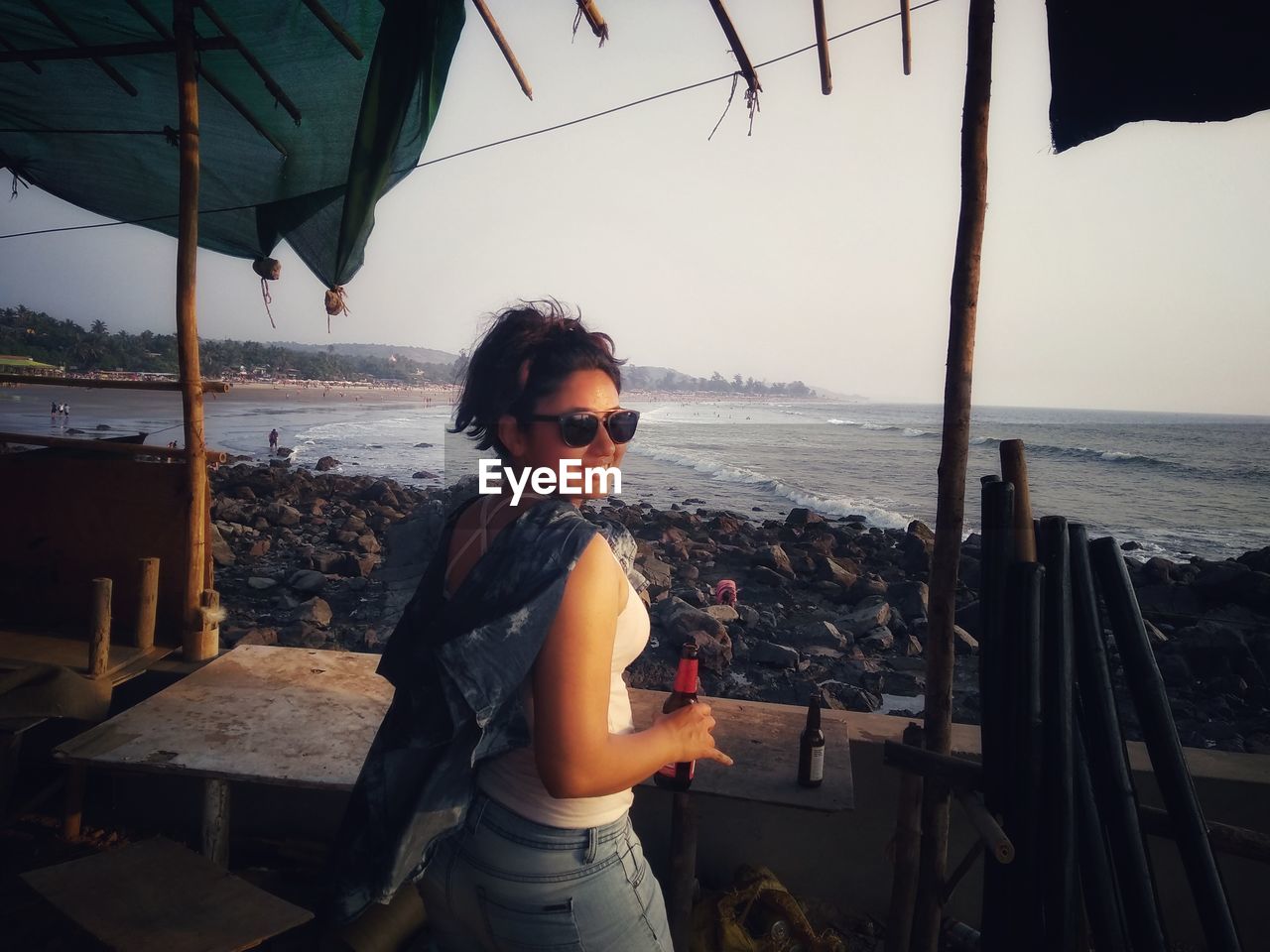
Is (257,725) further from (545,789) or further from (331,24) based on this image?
(331,24)

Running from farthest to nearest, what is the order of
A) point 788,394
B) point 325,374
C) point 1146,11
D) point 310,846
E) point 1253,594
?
point 788,394 → point 325,374 → point 1253,594 → point 310,846 → point 1146,11

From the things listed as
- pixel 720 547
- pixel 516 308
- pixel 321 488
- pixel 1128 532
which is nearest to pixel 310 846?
pixel 516 308

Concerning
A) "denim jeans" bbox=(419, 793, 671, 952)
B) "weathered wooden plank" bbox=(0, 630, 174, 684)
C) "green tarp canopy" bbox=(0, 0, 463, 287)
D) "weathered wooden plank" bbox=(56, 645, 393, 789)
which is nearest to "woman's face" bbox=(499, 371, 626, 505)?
"denim jeans" bbox=(419, 793, 671, 952)

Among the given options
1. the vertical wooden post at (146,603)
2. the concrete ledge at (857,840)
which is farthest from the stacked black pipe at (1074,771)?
the vertical wooden post at (146,603)

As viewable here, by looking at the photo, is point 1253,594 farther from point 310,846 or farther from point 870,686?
point 310,846

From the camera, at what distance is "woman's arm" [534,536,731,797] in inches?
48.8

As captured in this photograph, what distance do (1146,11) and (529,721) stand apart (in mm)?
2820

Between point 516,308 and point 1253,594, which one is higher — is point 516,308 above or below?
above

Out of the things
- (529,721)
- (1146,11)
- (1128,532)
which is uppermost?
(1146,11)

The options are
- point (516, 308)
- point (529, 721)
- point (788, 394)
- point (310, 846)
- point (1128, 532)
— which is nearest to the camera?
point (529, 721)

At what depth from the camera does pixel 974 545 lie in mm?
17047

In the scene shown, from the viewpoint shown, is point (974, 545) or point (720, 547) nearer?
point (720, 547)

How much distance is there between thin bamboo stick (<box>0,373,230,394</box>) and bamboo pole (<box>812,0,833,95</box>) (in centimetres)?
351

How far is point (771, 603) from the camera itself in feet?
36.9
